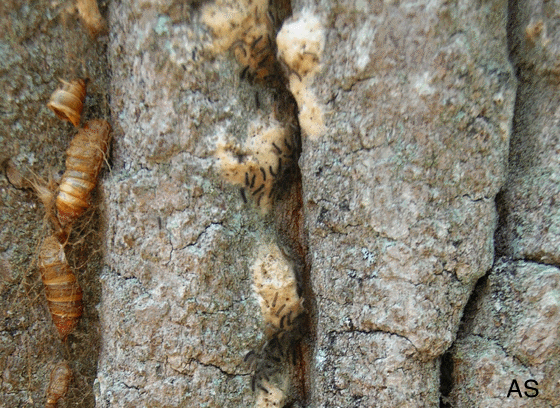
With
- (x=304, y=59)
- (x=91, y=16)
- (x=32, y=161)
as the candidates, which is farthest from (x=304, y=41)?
(x=32, y=161)

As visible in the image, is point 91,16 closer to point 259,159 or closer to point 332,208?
point 259,159

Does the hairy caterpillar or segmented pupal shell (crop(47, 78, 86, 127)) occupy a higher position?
the hairy caterpillar

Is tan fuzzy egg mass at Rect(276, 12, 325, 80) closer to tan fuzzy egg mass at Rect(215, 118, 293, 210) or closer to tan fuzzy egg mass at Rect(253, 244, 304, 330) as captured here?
tan fuzzy egg mass at Rect(215, 118, 293, 210)

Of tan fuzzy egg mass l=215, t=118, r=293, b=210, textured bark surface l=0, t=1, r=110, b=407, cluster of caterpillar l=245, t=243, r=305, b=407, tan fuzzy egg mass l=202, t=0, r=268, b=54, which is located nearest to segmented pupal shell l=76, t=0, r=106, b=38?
textured bark surface l=0, t=1, r=110, b=407

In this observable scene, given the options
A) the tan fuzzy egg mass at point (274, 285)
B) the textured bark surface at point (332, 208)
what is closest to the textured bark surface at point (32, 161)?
the textured bark surface at point (332, 208)

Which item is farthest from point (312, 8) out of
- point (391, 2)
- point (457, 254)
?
point (457, 254)

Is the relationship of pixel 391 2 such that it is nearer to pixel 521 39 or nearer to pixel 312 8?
pixel 312 8
